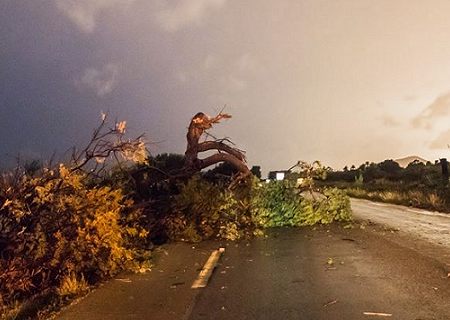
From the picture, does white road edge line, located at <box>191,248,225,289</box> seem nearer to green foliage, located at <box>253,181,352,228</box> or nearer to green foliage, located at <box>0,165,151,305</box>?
green foliage, located at <box>0,165,151,305</box>

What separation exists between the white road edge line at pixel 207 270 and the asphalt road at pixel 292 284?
120mm

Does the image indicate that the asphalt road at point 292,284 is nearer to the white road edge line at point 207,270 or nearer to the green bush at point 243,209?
the white road edge line at point 207,270

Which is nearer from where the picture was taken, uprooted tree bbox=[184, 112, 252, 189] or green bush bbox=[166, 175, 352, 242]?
green bush bbox=[166, 175, 352, 242]

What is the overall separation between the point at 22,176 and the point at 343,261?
6.17 metres

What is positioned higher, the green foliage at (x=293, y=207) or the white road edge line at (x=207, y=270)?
the green foliage at (x=293, y=207)

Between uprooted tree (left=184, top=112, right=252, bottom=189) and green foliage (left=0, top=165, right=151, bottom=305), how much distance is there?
816 centimetres

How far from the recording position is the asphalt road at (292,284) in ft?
21.5

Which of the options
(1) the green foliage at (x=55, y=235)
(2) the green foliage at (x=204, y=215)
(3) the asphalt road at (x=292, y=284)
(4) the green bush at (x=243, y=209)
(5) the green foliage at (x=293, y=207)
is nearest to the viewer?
(3) the asphalt road at (x=292, y=284)

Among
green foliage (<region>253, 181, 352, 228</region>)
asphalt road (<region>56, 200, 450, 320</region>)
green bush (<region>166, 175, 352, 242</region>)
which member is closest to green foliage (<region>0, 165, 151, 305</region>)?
asphalt road (<region>56, 200, 450, 320</region>)

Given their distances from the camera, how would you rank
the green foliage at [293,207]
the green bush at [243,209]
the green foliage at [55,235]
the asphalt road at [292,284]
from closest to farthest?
1. the asphalt road at [292,284]
2. the green foliage at [55,235]
3. the green bush at [243,209]
4. the green foliage at [293,207]

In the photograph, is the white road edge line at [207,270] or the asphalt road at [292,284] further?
the white road edge line at [207,270]

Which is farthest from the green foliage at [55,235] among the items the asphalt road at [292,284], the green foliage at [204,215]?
the green foliage at [204,215]

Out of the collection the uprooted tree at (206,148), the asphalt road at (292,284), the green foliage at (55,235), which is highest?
the uprooted tree at (206,148)

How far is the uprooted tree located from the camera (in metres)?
17.5
